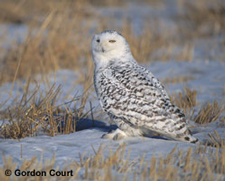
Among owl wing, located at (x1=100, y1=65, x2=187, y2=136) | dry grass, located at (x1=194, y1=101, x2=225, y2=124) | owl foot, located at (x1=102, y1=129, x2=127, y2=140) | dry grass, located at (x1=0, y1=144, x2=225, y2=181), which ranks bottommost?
dry grass, located at (x1=0, y1=144, x2=225, y2=181)

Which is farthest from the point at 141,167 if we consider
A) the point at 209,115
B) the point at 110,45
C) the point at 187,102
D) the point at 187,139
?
the point at 187,102

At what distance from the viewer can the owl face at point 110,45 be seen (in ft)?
12.0

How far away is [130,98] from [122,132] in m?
0.37

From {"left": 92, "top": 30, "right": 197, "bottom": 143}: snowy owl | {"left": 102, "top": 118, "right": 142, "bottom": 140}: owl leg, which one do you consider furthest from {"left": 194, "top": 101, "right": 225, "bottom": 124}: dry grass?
{"left": 102, "top": 118, "right": 142, "bottom": 140}: owl leg

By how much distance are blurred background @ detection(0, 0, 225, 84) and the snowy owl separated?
3.94 feet

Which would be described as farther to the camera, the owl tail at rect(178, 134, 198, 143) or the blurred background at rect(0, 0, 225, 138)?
the blurred background at rect(0, 0, 225, 138)

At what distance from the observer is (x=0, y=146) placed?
3113 millimetres

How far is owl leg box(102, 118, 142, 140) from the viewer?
3334 mm

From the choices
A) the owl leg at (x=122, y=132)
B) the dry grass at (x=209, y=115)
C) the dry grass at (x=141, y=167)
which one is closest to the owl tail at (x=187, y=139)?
the dry grass at (x=141, y=167)

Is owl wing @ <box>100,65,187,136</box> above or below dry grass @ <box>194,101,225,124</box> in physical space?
above

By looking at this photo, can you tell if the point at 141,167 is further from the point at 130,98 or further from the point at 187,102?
the point at 187,102

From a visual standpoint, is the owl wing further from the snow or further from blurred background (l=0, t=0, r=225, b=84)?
blurred background (l=0, t=0, r=225, b=84)

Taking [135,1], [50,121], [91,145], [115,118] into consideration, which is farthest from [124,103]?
[135,1]

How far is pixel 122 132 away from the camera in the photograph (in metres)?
3.42
